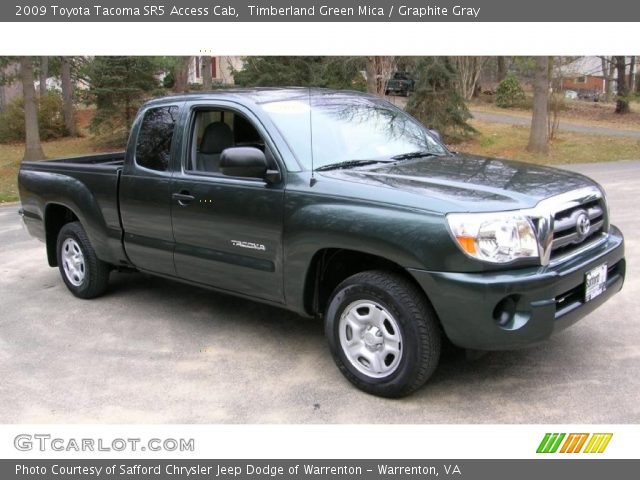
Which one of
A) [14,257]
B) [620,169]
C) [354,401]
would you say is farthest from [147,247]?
[620,169]

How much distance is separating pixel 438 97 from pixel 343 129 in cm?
1454

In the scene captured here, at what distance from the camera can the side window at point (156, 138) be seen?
520 centimetres

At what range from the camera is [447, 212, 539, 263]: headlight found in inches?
137

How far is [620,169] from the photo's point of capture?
575 inches

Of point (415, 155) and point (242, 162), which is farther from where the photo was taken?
point (415, 155)

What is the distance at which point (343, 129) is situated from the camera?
474 cm

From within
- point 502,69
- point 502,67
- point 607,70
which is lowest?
point 607,70

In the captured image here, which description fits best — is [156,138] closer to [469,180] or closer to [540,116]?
[469,180]

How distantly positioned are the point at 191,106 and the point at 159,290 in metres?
2.13

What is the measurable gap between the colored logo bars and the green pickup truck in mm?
526

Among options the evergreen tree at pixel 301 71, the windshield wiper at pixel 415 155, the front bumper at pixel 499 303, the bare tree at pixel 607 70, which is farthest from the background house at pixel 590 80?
the front bumper at pixel 499 303

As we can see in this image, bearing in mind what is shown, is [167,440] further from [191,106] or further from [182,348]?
[191,106]

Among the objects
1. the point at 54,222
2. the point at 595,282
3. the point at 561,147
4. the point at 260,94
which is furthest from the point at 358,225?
the point at 561,147

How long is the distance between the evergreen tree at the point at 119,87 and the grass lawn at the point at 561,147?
32.2 ft
